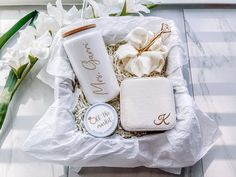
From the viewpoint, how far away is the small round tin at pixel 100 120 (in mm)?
839

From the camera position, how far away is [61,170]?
90 centimetres

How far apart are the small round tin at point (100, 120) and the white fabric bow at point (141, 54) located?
117 millimetres

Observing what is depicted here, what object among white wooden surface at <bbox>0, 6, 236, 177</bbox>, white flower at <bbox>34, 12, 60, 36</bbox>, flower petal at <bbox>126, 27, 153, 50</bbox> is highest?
white flower at <bbox>34, 12, 60, 36</bbox>

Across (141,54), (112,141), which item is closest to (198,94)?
(141,54)

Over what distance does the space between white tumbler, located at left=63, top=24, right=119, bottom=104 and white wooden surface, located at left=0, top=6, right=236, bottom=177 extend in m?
0.16

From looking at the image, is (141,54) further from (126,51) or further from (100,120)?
(100,120)

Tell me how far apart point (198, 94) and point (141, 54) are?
19cm

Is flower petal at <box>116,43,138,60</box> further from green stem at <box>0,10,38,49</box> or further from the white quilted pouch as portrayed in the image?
green stem at <box>0,10,38,49</box>

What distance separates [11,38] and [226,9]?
0.63 metres

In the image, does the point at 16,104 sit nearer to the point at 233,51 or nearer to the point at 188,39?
the point at 188,39

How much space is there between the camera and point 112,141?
816 millimetres

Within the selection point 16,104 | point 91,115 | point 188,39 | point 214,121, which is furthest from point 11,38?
point 214,121

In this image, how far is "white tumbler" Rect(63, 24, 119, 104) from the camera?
852 millimetres

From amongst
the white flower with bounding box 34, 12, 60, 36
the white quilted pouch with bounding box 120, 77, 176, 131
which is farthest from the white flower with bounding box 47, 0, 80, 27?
the white quilted pouch with bounding box 120, 77, 176, 131
